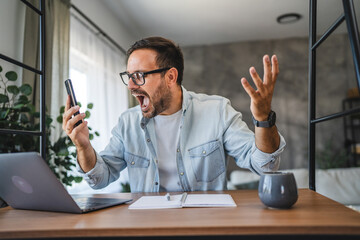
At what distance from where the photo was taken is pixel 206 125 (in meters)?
1.45

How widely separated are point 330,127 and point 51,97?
4.32m

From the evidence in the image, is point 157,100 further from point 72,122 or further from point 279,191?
point 279,191

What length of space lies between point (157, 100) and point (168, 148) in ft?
0.79

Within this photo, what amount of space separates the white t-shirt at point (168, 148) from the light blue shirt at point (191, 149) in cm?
6

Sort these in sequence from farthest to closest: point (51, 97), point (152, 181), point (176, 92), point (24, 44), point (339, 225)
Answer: point (51, 97) → point (24, 44) → point (176, 92) → point (152, 181) → point (339, 225)

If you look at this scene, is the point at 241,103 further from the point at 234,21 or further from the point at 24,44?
the point at 24,44

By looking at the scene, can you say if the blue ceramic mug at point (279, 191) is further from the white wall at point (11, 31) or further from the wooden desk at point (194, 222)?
the white wall at point (11, 31)

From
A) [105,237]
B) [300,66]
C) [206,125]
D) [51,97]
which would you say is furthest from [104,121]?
[300,66]

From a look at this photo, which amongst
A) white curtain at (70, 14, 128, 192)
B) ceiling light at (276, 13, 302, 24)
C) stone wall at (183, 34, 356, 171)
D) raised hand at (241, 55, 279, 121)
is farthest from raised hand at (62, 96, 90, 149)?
stone wall at (183, 34, 356, 171)

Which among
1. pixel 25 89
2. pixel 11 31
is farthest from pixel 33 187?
pixel 11 31

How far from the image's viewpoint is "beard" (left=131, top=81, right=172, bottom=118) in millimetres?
1484

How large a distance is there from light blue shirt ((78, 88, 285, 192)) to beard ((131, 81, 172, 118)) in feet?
0.15

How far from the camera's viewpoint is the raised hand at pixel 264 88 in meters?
0.85

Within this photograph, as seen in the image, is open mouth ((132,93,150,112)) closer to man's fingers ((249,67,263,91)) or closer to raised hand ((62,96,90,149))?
raised hand ((62,96,90,149))
